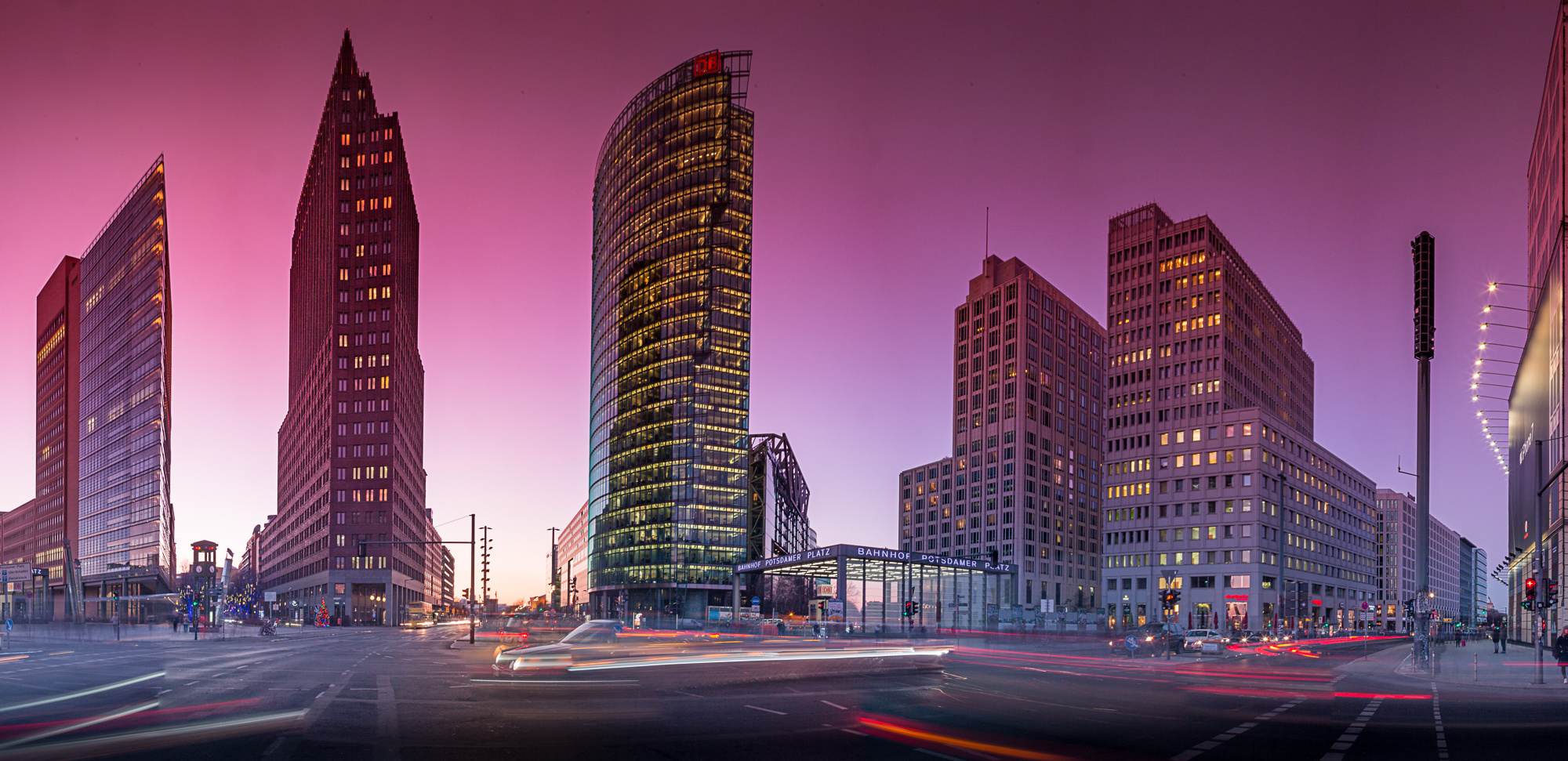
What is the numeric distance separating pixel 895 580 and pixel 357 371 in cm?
8544

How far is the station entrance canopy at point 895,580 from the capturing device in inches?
3425

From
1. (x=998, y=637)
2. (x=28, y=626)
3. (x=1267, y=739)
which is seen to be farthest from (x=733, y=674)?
(x=28, y=626)

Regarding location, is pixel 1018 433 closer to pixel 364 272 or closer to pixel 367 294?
pixel 367 294

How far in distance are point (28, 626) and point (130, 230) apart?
267 feet

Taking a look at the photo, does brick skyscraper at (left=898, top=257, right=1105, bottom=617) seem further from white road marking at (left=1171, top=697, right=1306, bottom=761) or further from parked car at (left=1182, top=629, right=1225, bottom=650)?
white road marking at (left=1171, top=697, right=1306, bottom=761)

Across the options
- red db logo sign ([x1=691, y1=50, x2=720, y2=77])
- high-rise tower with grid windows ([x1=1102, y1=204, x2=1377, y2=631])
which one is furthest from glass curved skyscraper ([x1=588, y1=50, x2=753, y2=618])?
high-rise tower with grid windows ([x1=1102, y1=204, x2=1377, y2=631])

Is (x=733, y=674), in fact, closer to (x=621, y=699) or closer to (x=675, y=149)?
(x=621, y=699)

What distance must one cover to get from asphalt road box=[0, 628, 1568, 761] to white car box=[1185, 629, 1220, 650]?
2173cm

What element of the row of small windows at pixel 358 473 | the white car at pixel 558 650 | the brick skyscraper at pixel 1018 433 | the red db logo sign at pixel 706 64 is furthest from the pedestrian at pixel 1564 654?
the red db logo sign at pixel 706 64

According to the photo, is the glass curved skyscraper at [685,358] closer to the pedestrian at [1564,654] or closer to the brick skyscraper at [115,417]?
the brick skyscraper at [115,417]

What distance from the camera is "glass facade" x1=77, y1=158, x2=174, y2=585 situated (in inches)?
6299

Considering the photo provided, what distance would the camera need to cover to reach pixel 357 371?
152875 millimetres

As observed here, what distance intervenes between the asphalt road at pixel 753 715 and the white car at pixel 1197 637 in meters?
21.7

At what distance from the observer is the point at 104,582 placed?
176625 millimetres
